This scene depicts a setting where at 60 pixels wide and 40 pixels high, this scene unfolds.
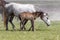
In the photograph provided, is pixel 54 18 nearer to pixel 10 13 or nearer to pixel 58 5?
pixel 58 5

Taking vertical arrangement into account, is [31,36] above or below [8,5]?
below

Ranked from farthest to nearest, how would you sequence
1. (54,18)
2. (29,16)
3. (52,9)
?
1. (52,9)
2. (54,18)
3. (29,16)

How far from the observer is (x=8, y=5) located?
17.9 metres

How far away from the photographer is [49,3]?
3028 cm

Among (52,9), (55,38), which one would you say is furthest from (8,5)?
(52,9)

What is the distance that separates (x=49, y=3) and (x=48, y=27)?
11409mm

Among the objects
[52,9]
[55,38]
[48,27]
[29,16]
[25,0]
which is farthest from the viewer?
[25,0]

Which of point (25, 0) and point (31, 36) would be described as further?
point (25, 0)

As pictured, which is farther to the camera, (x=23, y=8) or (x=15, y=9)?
(x=23, y=8)

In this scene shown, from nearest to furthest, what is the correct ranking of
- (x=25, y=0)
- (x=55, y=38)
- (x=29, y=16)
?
(x=55, y=38)
(x=29, y=16)
(x=25, y=0)

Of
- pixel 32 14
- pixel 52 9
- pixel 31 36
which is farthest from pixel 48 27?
pixel 52 9

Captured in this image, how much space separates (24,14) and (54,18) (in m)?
7.72

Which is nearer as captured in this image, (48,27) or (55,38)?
(55,38)

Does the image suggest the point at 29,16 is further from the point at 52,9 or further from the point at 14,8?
the point at 52,9
